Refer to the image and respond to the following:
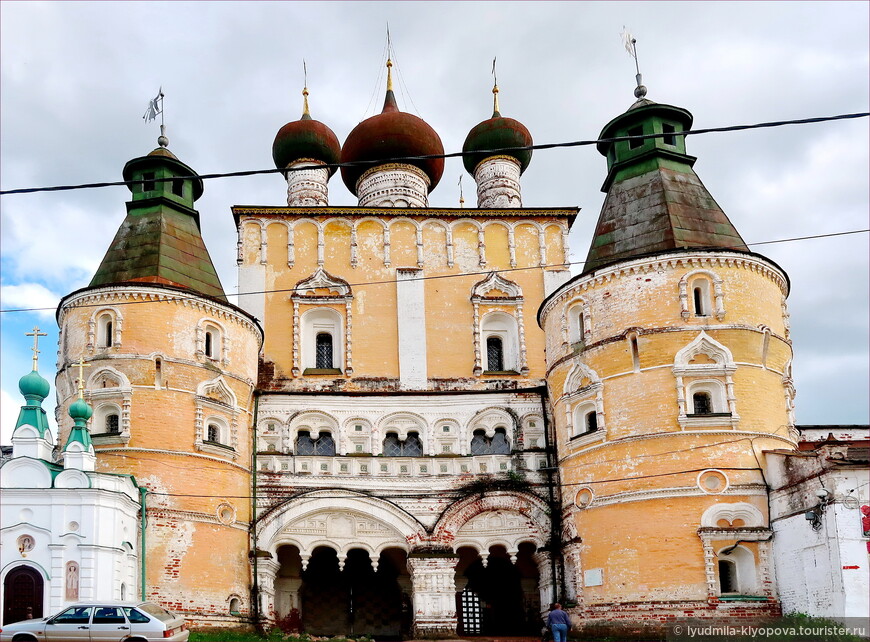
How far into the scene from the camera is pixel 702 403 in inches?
922

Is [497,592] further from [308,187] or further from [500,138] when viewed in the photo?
[500,138]

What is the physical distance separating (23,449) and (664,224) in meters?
14.2

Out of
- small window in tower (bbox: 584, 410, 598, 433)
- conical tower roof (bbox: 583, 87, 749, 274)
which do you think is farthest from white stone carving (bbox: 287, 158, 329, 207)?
small window in tower (bbox: 584, 410, 598, 433)

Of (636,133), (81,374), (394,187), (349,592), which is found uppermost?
(394,187)

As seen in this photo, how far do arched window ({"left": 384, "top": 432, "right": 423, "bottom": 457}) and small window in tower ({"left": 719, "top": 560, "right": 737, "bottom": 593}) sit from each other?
7.92m

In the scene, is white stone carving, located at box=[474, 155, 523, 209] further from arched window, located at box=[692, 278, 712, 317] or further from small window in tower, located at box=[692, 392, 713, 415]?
small window in tower, located at box=[692, 392, 713, 415]

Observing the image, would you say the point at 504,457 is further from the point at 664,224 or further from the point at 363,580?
the point at 664,224

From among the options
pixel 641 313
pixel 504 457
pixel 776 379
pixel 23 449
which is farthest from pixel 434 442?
pixel 23 449

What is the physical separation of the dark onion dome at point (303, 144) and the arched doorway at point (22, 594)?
55.5 ft

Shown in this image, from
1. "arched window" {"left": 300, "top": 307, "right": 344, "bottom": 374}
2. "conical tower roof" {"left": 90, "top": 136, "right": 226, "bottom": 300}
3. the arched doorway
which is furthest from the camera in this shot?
"arched window" {"left": 300, "top": 307, "right": 344, "bottom": 374}

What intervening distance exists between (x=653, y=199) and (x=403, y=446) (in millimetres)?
8474

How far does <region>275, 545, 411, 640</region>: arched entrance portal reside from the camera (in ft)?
87.7

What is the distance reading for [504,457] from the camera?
87.0 ft

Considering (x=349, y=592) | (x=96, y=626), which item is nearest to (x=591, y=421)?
(x=349, y=592)
